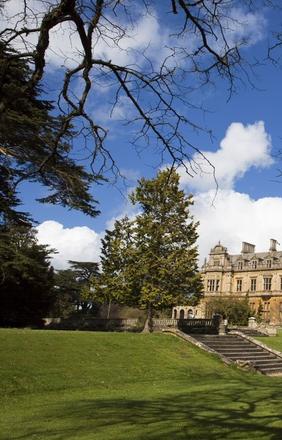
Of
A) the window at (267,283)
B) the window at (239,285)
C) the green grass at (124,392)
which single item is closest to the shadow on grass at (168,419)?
the green grass at (124,392)

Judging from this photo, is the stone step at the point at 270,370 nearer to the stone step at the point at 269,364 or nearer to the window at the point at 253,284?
the stone step at the point at 269,364

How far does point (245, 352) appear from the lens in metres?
27.0

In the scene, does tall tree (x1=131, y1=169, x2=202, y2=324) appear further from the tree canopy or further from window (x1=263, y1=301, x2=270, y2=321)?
window (x1=263, y1=301, x2=270, y2=321)

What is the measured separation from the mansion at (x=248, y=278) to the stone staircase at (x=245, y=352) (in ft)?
140

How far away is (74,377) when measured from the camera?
1664 cm

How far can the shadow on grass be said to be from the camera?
26.2ft

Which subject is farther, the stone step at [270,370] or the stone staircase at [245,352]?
the stone staircase at [245,352]

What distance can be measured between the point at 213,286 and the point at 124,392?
69.7m

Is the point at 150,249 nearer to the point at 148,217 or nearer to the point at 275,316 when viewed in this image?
the point at 148,217

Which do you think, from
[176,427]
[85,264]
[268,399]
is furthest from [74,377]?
[85,264]

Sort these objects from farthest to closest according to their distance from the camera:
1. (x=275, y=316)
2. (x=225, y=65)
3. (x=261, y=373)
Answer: (x=275, y=316)
(x=261, y=373)
(x=225, y=65)

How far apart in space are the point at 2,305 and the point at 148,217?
11.5 metres

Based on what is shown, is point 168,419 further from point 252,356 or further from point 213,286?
point 213,286

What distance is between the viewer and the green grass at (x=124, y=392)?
858cm
